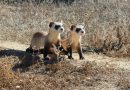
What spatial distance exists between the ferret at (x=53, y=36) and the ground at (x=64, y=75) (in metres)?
0.41

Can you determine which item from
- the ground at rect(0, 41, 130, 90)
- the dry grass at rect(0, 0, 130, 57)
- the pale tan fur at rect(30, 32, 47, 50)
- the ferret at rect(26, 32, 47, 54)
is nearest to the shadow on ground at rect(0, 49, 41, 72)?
the ground at rect(0, 41, 130, 90)

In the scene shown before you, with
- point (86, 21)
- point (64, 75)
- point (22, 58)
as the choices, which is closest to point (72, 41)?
point (22, 58)

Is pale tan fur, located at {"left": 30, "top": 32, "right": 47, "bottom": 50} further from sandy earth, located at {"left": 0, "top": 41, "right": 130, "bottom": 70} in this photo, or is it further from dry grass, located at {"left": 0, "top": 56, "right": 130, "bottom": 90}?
dry grass, located at {"left": 0, "top": 56, "right": 130, "bottom": 90}

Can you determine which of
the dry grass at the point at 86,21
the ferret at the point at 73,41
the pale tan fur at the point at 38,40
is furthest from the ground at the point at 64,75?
the dry grass at the point at 86,21

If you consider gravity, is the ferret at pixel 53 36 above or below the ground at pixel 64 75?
above

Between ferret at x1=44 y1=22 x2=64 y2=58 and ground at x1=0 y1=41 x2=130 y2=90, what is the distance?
41 cm

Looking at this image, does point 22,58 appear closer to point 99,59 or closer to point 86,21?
point 99,59

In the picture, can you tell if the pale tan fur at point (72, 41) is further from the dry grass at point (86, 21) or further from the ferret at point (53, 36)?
the dry grass at point (86, 21)

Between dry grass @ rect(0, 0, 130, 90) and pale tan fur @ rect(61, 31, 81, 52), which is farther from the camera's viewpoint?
pale tan fur @ rect(61, 31, 81, 52)

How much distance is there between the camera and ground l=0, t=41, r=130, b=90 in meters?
7.12

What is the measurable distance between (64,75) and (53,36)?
4.23 feet

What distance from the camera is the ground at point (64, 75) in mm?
7125

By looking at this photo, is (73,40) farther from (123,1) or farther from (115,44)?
(123,1)

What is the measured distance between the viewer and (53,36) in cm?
871
